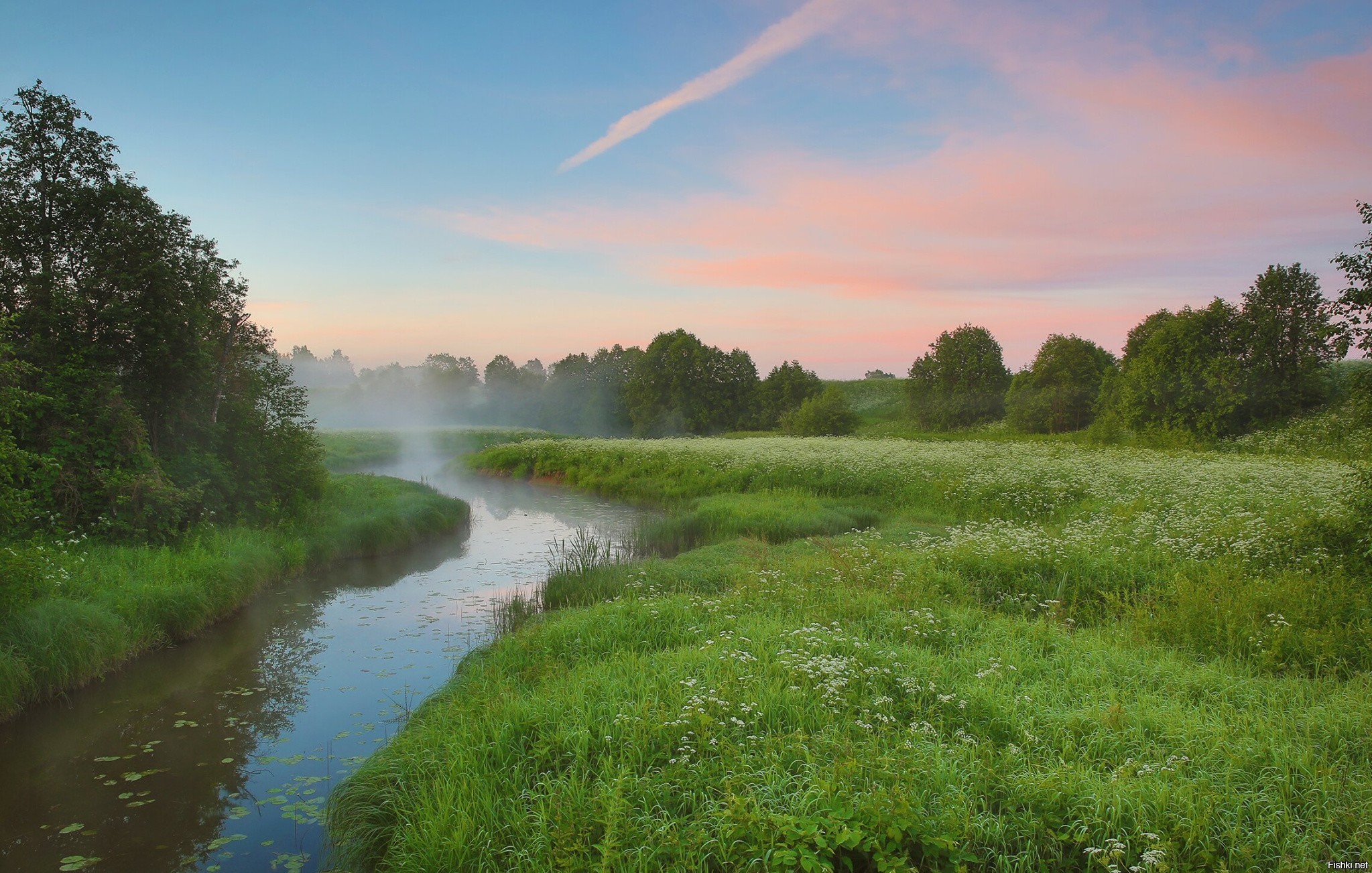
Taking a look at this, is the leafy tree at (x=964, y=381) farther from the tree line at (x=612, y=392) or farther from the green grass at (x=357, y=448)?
the green grass at (x=357, y=448)

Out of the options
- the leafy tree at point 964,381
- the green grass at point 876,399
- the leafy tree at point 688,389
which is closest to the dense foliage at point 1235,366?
the leafy tree at point 964,381

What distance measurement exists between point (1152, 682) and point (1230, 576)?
446 cm

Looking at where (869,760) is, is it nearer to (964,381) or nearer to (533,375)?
(964,381)

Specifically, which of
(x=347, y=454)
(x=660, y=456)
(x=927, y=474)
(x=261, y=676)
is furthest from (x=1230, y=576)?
(x=347, y=454)

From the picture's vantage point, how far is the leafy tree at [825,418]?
55844 millimetres

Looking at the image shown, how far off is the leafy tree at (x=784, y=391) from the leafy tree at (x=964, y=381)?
1227 centimetres

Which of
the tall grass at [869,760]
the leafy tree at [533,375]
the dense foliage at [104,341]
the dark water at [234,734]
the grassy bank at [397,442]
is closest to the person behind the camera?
the tall grass at [869,760]

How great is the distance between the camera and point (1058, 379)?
4969 centimetres

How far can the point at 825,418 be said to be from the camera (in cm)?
5606

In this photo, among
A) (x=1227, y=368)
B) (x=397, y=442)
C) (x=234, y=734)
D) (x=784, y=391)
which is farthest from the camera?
(x=784, y=391)

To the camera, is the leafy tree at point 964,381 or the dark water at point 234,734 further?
the leafy tree at point 964,381

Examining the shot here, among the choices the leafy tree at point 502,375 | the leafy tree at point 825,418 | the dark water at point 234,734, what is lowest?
the dark water at point 234,734

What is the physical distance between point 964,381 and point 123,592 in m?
59.0

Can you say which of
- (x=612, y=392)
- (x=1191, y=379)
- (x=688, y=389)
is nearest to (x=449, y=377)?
(x=612, y=392)
